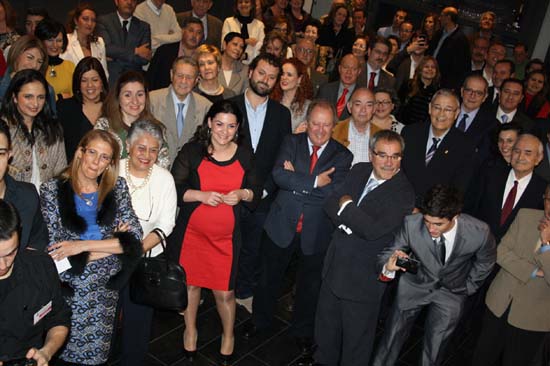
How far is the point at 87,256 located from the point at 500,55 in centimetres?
636

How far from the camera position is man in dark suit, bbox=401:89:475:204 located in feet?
14.9

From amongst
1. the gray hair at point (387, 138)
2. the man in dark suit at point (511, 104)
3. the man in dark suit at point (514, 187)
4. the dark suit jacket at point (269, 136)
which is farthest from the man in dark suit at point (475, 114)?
the dark suit jacket at point (269, 136)

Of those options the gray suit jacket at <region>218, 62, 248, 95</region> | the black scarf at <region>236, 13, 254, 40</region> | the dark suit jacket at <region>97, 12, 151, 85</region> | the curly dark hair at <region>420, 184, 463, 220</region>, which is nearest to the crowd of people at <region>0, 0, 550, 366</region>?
the curly dark hair at <region>420, 184, 463, 220</region>

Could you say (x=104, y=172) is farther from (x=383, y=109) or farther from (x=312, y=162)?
(x=383, y=109)

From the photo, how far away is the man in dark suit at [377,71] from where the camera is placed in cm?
626

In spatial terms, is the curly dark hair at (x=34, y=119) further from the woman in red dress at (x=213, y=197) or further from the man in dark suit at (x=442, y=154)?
→ the man in dark suit at (x=442, y=154)

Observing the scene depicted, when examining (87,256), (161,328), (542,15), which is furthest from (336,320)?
(542,15)

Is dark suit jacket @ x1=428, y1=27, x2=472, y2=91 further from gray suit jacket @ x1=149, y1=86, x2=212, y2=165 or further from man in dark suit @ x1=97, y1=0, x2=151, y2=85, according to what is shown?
Result: gray suit jacket @ x1=149, y1=86, x2=212, y2=165

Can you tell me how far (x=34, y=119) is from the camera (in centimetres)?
393

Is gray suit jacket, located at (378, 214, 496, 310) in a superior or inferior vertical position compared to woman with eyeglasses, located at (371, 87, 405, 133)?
inferior

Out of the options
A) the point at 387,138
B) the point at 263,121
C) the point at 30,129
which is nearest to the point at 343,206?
the point at 387,138

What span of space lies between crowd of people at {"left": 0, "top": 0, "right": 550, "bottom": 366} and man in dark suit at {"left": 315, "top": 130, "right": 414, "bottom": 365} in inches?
0.4

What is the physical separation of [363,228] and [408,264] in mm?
360

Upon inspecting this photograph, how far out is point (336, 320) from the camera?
4.03 meters
